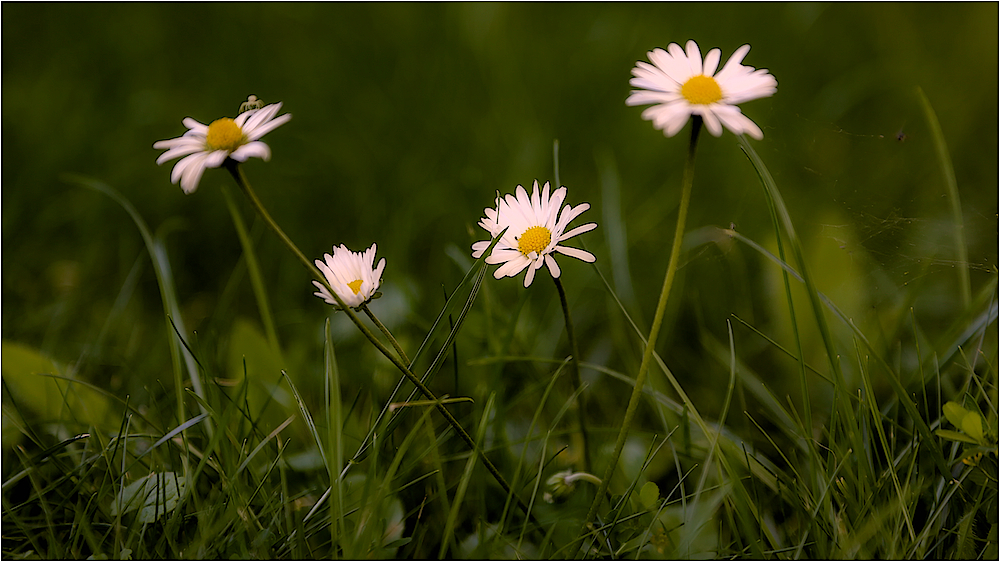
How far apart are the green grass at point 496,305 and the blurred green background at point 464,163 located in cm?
1

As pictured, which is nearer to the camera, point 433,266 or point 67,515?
point 67,515

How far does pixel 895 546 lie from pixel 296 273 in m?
1.22

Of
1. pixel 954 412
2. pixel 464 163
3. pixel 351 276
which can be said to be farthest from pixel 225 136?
pixel 464 163

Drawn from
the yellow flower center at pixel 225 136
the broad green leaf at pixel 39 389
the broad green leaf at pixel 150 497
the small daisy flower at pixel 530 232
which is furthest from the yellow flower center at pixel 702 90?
the broad green leaf at pixel 39 389

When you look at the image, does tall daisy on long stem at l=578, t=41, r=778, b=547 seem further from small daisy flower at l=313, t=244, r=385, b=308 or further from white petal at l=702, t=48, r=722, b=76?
small daisy flower at l=313, t=244, r=385, b=308

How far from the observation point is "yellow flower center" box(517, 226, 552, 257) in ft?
2.03

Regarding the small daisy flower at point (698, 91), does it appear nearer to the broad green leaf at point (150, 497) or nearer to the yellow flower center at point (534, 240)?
the yellow flower center at point (534, 240)

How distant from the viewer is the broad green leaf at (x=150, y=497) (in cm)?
74

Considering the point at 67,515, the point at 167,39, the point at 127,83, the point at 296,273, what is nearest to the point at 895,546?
the point at 67,515

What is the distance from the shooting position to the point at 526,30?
7.90 ft

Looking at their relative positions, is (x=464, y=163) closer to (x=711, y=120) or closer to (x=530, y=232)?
(x=530, y=232)

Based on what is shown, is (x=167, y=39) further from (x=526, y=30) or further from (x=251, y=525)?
(x=251, y=525)

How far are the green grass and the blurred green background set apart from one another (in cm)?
1

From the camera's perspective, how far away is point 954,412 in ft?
2.38
